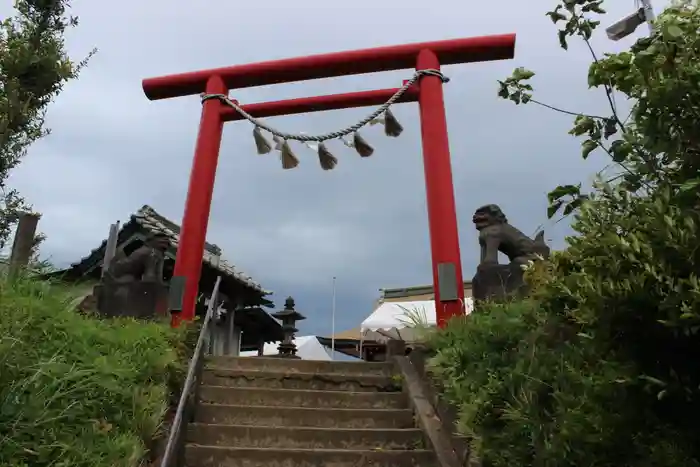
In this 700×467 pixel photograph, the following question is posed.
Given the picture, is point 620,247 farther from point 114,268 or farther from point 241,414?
point 114,268

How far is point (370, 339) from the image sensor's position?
16938 mm

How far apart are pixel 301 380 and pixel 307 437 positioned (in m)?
1.08

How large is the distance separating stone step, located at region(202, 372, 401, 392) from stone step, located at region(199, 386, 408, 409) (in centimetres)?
26

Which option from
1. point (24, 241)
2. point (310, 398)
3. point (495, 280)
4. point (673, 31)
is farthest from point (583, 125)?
point (24, 241)

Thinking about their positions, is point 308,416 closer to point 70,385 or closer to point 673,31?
point 70,385

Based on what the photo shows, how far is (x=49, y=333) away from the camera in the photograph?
3.58 m

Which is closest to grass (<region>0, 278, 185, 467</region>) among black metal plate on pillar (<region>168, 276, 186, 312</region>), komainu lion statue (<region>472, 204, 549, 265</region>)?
black metal plate on pillar (<region>168, 276, 186, 312</region>)

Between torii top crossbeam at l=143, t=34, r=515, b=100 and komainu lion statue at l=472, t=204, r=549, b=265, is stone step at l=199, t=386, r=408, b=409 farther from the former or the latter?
torii top crossbeam at l=143, t=34, r=515, b=100

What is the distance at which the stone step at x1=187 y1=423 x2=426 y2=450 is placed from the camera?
4.36 m

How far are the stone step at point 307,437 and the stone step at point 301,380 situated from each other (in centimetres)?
95

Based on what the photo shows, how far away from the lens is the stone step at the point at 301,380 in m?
5.43

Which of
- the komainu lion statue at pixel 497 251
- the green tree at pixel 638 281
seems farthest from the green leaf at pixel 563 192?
the komainu lion statue at pixel 497 251

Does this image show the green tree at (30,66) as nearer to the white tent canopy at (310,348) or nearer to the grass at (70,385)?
the grass at (70,385)

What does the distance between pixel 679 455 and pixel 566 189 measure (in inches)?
46.1
